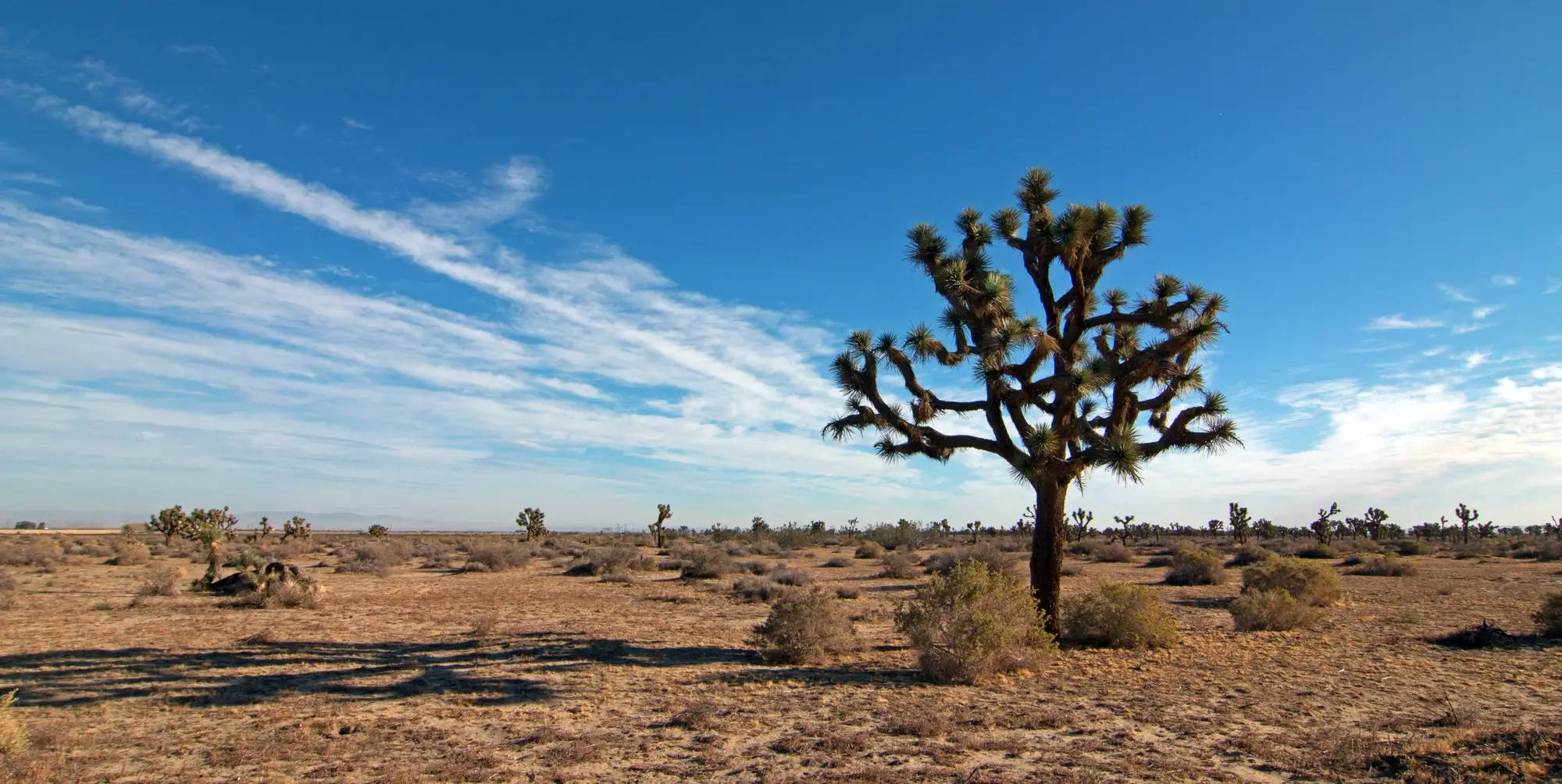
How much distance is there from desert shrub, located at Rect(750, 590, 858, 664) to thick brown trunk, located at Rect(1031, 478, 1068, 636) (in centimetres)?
304

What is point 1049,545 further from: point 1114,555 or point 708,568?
point 1114,555

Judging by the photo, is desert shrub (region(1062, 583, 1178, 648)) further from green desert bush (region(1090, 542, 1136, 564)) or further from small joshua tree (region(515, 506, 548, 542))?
small joshua tree (region(515, 506, 548, 542))


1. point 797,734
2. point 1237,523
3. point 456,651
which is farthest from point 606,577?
point 1237,523

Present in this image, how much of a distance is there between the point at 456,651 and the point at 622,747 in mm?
6247

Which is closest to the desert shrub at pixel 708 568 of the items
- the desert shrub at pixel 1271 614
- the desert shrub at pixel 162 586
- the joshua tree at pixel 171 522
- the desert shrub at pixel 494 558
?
the desert shrub at pixel 494 558

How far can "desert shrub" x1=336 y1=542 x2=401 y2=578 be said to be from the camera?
28.2m

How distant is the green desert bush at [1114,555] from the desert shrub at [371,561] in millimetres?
28292

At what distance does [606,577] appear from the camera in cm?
2548

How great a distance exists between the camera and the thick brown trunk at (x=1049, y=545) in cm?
1224

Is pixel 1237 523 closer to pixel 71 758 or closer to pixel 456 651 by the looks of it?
pixel 456 651

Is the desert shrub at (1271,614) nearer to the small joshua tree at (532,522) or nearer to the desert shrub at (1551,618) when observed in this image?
the desert shrub at (1551,618)

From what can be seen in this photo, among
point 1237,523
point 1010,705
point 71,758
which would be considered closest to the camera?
point 71,758

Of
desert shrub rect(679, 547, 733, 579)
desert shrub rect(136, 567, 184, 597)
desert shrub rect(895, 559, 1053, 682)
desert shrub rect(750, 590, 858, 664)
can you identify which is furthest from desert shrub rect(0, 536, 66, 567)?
desert shrub rect(895, 559, 1053, 682)

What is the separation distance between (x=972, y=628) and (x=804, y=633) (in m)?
2.59
